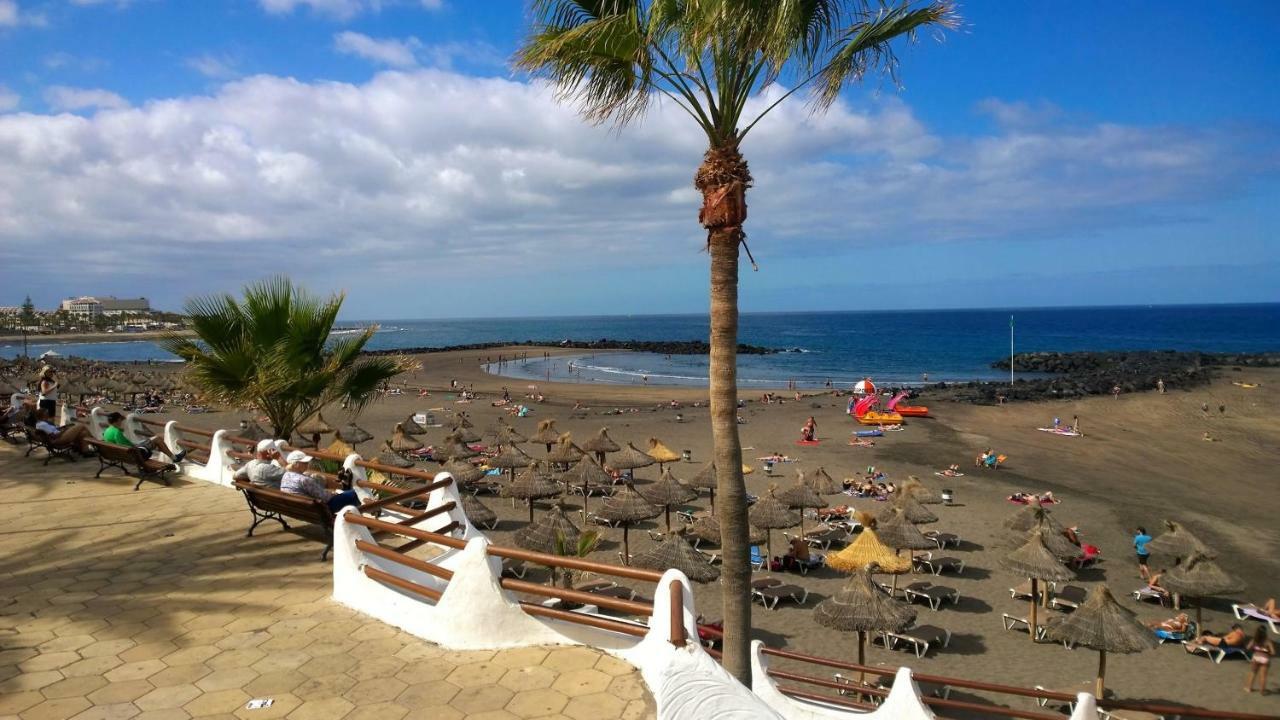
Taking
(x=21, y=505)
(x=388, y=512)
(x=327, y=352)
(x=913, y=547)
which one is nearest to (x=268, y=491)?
(x=388, y=512)

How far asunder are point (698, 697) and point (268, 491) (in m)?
A: 6.19

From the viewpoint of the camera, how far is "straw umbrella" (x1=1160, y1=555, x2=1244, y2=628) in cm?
1088

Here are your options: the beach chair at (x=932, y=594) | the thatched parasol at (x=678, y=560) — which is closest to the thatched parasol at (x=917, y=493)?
the beach chair at (x=932, y=594)

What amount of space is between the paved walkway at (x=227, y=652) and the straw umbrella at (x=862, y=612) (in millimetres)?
5976

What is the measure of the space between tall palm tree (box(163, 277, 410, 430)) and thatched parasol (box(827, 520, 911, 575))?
8.24 m

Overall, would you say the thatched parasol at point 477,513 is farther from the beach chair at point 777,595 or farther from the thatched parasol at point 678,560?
the beach chair at point 777,595

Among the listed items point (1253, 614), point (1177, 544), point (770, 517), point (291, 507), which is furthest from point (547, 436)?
point (1253, 614)

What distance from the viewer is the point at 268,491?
6.83m

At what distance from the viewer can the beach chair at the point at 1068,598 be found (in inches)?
466

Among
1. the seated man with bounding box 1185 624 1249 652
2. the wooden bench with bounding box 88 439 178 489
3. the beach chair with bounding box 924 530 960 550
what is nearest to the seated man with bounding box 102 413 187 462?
the wooden bench with bounding box 88 439 178 489

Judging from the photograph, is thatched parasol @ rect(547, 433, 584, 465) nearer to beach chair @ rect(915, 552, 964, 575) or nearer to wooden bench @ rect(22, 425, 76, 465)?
beach chair @ rect(915, 552, 964, 575)

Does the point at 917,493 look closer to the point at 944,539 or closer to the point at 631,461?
the point at 944,539

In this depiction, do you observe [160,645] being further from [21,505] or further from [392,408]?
[392,408]

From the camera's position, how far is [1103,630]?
895cm
